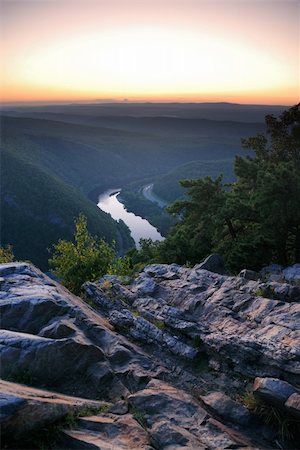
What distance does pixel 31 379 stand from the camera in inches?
475

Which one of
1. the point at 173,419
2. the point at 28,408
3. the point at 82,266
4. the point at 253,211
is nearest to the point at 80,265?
the point at 82,266

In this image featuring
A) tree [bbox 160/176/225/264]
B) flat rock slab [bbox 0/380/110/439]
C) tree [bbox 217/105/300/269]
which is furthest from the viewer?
tree [bbox 160/176/225/264]

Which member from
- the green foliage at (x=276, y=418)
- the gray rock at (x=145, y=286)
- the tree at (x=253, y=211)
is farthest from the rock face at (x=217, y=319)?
the tree at (x=253, y=211)

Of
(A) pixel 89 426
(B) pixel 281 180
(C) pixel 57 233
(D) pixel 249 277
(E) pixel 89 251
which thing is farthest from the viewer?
(C) pixel 57 233

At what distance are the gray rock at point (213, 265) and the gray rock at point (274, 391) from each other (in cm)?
1014

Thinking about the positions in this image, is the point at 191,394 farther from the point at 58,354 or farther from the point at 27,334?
the point at 27,334

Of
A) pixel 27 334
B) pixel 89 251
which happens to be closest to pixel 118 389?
pixel 27 334

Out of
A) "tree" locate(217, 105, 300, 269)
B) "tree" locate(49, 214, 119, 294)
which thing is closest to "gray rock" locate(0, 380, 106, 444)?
"tree" locate(49, 214, 119, 294)

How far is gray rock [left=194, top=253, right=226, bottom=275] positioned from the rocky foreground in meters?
3.36

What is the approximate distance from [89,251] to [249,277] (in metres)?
17.9

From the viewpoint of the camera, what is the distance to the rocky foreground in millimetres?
10297

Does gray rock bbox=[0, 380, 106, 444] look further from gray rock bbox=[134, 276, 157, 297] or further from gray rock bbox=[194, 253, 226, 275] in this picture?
gray rock bbox=[194, 253, 226, 275]

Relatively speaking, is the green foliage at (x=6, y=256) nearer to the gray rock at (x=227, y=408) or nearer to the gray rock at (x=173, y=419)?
the gray rock at (x=173, y=419)

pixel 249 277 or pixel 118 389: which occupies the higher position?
pixel 249 277
